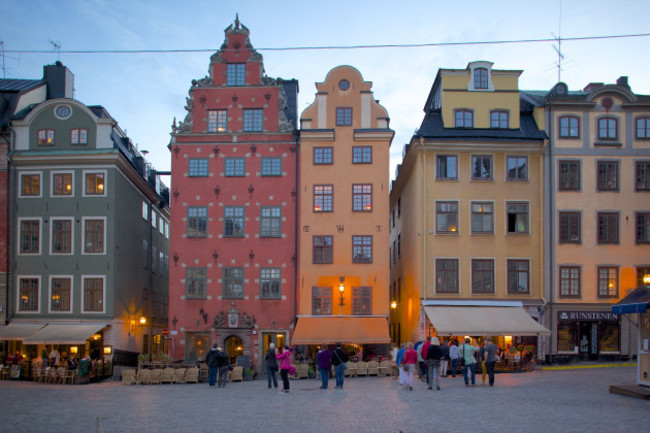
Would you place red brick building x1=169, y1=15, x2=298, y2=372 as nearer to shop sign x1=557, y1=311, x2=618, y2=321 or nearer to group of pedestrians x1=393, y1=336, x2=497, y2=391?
group of pedestrians x1=393, y1=336, x2=497, y2=391

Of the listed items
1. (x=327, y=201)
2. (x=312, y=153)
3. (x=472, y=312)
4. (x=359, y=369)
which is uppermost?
(x=312, y=153)

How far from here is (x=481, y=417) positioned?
61.0 ft

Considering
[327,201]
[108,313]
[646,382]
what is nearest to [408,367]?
[646,382]

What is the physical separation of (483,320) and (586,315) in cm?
602

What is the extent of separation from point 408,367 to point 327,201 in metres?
15.9

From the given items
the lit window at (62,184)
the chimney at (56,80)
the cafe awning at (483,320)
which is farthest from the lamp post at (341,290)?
the chimney at (56,80)

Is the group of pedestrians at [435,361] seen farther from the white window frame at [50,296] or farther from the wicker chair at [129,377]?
the white window frame at [50,296]

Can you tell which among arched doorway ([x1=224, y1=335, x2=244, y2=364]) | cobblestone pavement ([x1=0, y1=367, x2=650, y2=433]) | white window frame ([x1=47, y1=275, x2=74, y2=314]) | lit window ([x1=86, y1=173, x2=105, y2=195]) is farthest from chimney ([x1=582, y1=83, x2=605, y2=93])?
white window frame ([x1=47, y1=275, x2=74, y2=314])

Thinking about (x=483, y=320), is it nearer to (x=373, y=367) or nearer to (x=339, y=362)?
(x=373, y=367)

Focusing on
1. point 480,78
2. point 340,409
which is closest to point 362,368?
point 340,409

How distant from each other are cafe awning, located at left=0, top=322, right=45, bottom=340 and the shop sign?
2799 centimetres

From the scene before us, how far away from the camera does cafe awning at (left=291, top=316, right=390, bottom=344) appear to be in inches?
1516

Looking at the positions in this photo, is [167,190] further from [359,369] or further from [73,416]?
[73,416]

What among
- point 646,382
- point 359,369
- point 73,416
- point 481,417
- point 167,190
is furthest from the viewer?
point 167,190
